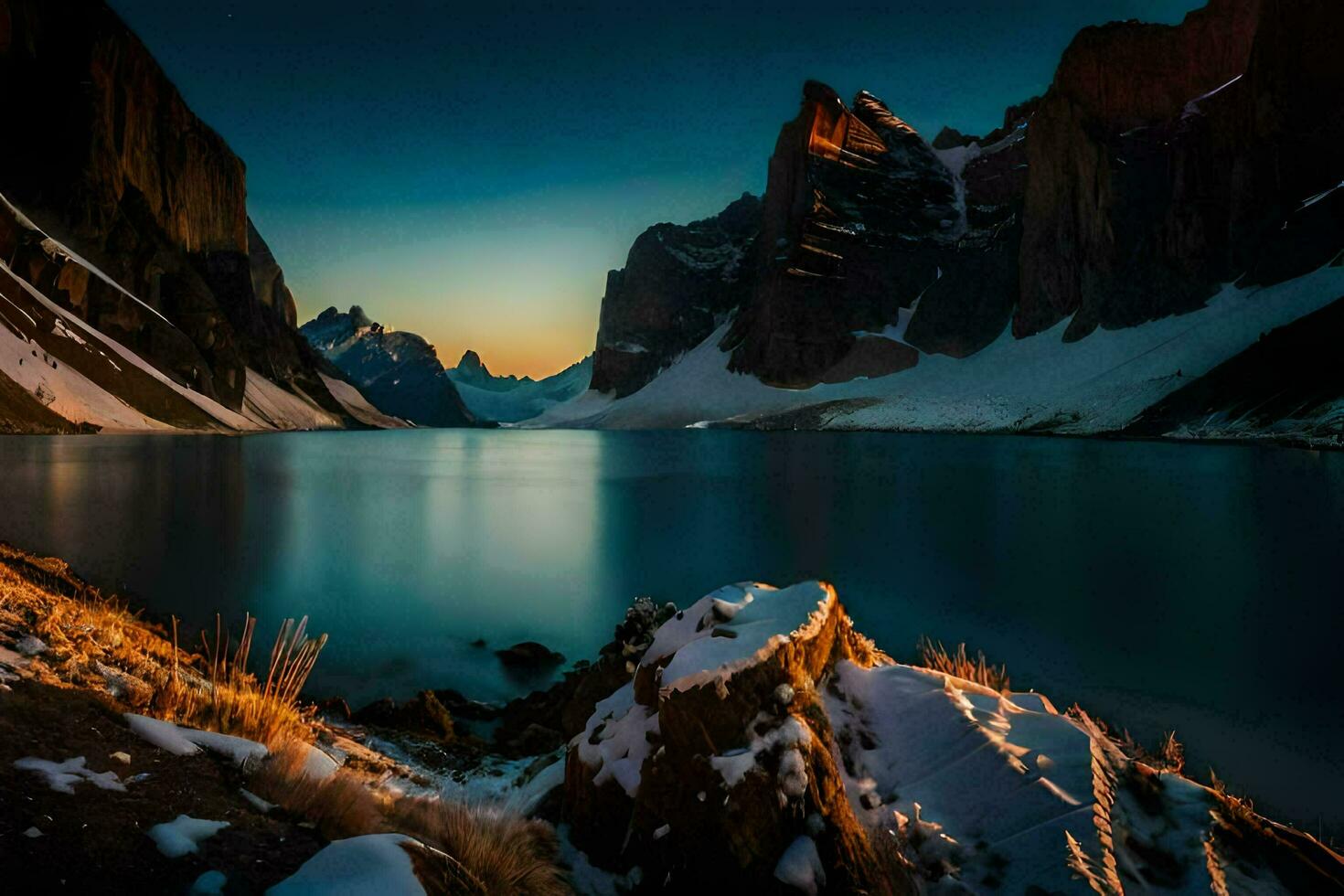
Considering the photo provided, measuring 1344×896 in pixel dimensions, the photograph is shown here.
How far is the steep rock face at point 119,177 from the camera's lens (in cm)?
10212

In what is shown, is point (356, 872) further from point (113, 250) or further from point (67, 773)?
point (113, 250)

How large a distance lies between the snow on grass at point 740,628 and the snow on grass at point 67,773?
2636mm

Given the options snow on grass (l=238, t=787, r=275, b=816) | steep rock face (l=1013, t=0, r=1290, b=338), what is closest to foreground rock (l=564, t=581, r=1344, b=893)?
snow on grass (l=238, t=787, r=275, b=816)

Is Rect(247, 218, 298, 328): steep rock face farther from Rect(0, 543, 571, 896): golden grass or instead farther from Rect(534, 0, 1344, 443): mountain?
Rect(0, 543, 571, 896): golden grass

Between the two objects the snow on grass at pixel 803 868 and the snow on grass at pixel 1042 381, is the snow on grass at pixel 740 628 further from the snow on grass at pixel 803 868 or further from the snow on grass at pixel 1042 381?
the snow on grass at pixel 1042 381

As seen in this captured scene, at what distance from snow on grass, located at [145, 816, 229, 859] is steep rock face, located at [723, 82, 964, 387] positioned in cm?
14441

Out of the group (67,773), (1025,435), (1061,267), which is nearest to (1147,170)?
(1061,267)

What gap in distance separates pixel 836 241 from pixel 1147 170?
6293 centimetres

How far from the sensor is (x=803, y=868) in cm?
356

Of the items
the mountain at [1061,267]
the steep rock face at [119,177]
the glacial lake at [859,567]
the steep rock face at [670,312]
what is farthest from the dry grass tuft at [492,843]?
the steep rock face at [670,312]

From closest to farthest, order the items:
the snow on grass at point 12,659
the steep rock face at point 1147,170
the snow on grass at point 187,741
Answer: the snow on grass at point 187,741
the snow on grass at point 12,659
the steep rock face at point 1147,170

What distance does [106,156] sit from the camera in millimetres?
110812

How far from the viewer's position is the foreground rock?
3.40m

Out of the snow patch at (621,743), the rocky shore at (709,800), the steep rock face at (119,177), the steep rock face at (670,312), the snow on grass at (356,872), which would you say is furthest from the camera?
the steep rock face at (670,312)
